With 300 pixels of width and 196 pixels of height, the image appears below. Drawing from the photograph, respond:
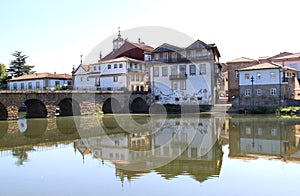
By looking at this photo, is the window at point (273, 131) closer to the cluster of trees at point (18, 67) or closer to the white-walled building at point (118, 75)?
the white-walled building at point (118, 75)

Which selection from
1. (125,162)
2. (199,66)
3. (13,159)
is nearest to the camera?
(125,162)

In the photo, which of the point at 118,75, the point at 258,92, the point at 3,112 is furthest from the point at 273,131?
the point at 118,75

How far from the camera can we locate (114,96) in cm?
4100

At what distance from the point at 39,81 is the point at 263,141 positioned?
43148mm

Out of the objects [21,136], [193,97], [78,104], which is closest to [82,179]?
[21,136]

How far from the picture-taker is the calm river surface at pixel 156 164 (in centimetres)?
927

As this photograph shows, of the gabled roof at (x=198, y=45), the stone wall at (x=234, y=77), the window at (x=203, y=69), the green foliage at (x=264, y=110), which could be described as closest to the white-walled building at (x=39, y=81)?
the gabled roof at (x=198, y=45)

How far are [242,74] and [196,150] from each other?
26.6m

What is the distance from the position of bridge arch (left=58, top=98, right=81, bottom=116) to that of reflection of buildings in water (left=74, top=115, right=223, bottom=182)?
17.5m

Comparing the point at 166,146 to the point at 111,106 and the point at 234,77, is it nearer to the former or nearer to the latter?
the point at 111,106

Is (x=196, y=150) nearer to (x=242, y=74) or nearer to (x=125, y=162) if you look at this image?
(x=125, y=162)

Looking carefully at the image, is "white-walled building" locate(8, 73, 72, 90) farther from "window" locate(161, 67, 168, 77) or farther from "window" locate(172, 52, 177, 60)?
"window" locate(172, 52, 177, 60)

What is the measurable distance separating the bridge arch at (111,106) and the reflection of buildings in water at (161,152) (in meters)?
20.5

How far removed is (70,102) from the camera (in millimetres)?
38469
